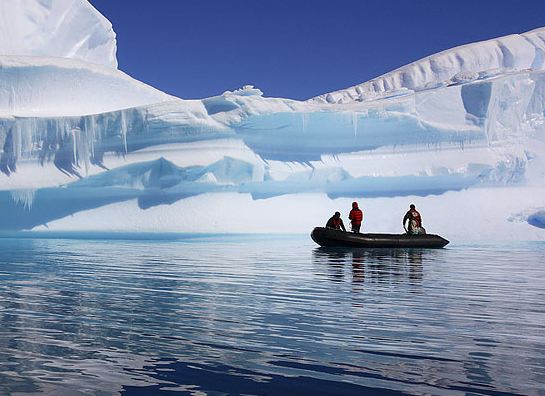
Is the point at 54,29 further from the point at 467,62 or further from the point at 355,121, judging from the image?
the point at 467,62

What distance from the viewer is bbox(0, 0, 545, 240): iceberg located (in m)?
30.2

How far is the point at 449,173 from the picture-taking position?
98.9ft

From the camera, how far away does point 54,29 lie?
128ft

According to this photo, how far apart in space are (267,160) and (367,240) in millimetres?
13696

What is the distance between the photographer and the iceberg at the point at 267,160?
99.1 ft

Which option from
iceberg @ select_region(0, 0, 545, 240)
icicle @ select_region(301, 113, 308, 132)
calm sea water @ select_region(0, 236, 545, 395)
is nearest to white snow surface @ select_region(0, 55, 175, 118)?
iceberg @ select_region(0, 0, 545, 240)

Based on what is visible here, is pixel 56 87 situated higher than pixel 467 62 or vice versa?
pixel 467 62

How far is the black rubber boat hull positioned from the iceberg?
33.8ft

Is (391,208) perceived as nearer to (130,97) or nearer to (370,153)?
(370,153)

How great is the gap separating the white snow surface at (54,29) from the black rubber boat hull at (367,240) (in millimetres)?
26811

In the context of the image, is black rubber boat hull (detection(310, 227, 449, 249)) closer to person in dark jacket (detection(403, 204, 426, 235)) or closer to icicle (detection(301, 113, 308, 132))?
person in dark jacket (detection(403, 204, 426, 235))

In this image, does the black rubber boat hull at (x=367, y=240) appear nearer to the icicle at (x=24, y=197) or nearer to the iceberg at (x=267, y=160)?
the iceberg at (x=267, y=160)

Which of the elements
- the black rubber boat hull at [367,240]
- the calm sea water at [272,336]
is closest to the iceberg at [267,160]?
the black rubber boat hull at [367,240]

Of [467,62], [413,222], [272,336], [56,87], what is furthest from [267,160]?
[467,62]
